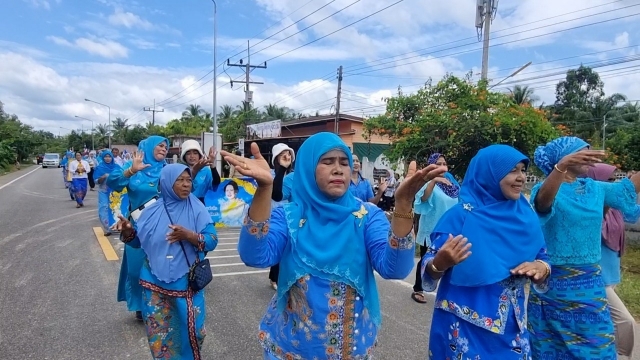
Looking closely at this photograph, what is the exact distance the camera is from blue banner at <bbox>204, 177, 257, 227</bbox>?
9984mm

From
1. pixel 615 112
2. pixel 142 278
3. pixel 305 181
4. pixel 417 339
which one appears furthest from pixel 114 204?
pixel 615 112

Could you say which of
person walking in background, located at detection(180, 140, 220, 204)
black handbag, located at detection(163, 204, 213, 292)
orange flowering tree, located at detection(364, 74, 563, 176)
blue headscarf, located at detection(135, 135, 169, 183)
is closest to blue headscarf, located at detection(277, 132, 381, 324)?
black handbag, located at detection(163, 204, 213, 292)

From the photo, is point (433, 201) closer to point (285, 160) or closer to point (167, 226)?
point (285, 160)

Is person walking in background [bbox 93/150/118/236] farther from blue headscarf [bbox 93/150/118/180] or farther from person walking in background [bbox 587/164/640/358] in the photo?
person walking in background [bbox 587/164/640/358]

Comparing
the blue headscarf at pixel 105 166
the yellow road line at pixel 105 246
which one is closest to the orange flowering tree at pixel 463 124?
the blue headscarf at pixel 105 166

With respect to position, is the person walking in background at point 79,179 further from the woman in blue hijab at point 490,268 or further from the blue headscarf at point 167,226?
the woman in blue hijab at point 490,268

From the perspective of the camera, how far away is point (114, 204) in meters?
8.30

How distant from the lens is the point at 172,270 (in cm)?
319

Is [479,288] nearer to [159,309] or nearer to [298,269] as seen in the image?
[298,269]

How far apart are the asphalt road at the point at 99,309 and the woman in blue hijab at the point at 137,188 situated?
0.98ft

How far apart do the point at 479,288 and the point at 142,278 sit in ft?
7.28

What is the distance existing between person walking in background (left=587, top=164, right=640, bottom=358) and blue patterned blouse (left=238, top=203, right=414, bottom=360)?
2109mm

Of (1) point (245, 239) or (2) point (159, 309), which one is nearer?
(1) point (245, 239)

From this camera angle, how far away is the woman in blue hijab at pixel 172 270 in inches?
125
